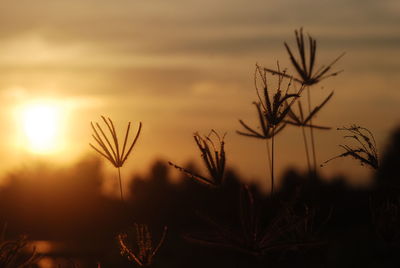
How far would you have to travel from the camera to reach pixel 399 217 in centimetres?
757

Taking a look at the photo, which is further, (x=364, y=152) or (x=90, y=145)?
(x=90, y=145)

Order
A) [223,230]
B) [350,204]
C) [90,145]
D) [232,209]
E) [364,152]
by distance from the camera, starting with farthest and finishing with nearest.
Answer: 1. [232,209]
2. [350,204]
3. [90,145]
4. [364,152]
5. [223,230]

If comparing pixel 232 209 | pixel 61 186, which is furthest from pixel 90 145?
pixel 61 186

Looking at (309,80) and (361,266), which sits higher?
(309,80)

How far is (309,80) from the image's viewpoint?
1048cm

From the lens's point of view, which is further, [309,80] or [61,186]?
[61,186]

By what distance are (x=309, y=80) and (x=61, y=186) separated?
400 ft

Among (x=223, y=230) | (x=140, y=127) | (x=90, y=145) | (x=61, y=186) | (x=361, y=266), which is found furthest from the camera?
(x=61, y=186)

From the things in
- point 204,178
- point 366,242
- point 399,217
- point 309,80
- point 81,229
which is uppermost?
point 309,80

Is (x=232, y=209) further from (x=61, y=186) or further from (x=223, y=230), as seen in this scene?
(x=61, y=186)

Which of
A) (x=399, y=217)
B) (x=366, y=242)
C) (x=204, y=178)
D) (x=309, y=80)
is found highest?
(x=309, y=80)

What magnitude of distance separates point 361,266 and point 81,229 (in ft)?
245

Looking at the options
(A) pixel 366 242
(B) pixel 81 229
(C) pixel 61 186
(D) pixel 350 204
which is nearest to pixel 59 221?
(B) pixel 81 229

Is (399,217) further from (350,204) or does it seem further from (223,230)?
(350,204)
